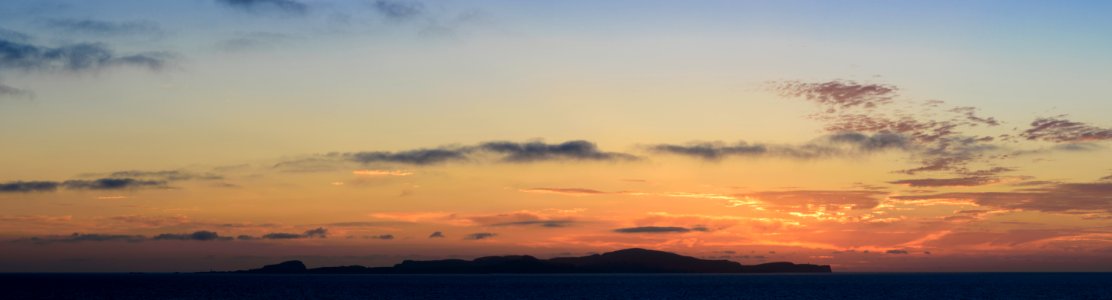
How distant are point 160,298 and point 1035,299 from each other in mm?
156921

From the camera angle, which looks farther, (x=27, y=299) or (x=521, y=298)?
(x=521, y=298)

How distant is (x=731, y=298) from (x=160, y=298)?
100970mm

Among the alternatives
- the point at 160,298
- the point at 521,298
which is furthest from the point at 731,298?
the point at 160,298

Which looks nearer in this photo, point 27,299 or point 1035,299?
point 27,299

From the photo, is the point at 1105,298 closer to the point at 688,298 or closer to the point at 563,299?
the point at 688,298

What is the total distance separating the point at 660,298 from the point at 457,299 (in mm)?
36569

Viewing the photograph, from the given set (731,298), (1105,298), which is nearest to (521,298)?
(731,298)

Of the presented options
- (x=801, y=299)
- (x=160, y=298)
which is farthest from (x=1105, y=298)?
(x=160, y=298)

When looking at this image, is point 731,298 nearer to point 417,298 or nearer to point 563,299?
point 563,299

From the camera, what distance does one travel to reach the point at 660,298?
176250mm

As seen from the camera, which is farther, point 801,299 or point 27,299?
point 801,299

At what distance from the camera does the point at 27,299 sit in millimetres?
166250

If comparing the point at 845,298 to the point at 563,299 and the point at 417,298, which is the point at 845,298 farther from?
the point at 417,298

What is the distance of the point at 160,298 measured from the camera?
172 metres
